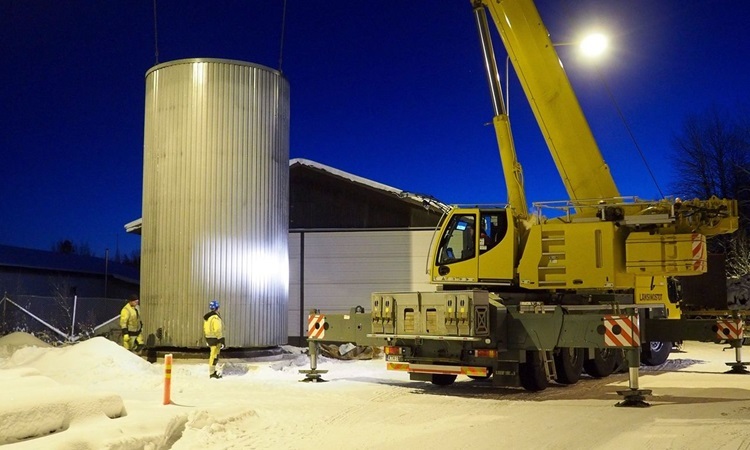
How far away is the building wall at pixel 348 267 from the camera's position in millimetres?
24016

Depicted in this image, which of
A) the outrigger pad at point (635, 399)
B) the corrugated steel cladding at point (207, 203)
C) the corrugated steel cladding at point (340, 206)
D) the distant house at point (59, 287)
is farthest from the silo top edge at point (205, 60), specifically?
the outrigger pad at point (635, 399)

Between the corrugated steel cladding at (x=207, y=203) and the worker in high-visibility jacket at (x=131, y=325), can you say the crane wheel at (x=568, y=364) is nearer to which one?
the corrugated steel cladding at (x=207, y=203)

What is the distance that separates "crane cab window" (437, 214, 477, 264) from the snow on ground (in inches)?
102

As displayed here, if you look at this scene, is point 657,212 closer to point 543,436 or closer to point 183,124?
point 543,436

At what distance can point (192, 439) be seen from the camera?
28.2ft

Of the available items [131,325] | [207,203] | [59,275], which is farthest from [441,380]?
[59,275]

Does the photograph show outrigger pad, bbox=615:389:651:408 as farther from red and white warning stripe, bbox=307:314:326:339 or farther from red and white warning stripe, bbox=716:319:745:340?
red and white warning stripe, bbox=307:314:326:339

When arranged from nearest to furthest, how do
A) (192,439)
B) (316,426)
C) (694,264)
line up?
(192,439), (316,426), (694,264)

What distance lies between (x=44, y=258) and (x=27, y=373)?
38.8 meters

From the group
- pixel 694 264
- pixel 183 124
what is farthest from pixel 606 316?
pixel 183 124

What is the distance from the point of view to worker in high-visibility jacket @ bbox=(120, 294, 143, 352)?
17516 millimetres

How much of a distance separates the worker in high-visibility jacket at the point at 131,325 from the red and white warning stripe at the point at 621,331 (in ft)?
36.3

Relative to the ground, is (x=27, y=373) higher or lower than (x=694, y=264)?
lower

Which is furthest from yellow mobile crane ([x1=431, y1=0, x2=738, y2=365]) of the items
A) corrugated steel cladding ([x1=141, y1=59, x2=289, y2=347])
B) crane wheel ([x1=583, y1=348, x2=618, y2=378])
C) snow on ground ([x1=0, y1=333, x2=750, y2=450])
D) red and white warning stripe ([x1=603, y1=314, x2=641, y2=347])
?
corrugated steel cladding ([x1=141, y1=59, x2=289, y2=347])
